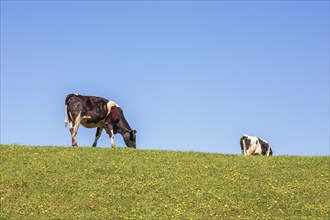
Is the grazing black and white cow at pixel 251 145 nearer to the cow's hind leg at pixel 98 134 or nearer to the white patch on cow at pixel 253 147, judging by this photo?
the white patch on cow at pixel 253 147

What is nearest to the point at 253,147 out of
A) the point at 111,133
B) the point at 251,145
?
the point at 251,145

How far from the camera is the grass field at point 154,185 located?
89.1 feet

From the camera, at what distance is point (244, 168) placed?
115 feet

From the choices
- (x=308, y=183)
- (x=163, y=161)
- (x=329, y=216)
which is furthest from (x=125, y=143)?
(x=329, y=216)

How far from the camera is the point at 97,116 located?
135ft

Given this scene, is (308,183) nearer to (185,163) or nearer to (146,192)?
(185,163)

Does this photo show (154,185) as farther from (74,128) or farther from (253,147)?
(253,147)

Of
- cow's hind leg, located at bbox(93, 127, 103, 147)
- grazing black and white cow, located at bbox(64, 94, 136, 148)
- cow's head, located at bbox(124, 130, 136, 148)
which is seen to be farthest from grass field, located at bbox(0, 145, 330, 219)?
cow's head, located at bbox(124, 130, 136, 148)

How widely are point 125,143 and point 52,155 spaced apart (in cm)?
955

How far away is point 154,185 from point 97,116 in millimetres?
11782

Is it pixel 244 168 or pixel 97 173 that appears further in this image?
pixel 244 168

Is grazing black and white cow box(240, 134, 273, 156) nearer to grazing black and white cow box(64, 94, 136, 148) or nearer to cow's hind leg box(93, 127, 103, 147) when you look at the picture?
grazing black and white cow box(64, 94, 136, 148)

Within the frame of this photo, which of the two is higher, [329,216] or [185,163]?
[185,163]

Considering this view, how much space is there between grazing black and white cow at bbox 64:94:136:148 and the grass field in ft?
12.0
